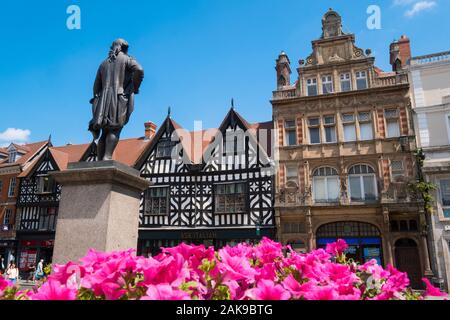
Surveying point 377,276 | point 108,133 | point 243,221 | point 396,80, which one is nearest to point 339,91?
point 396,80

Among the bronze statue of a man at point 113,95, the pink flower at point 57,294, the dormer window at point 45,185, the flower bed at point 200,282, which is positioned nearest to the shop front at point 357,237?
the bronze statue of a man at point 113,95

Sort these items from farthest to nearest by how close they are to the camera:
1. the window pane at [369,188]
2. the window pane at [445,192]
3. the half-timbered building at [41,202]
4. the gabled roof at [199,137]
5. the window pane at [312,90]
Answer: the half-timbered building at [41,202]
the gabled roof at [199,137]
the window pane at [312,90]
the window pane at [369,188]
the window pane at [445,192]

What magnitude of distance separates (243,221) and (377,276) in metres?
19.4

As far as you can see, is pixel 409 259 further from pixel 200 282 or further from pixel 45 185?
pixel 45 185

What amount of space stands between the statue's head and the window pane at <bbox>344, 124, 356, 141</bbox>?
58.7 feet

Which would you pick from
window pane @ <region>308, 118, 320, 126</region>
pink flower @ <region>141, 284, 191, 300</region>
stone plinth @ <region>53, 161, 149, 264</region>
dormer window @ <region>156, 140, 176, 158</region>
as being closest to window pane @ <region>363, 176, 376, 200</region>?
window pane @ <region>308, 118, 320, 126</region>

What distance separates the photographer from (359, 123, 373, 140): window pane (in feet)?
69.1

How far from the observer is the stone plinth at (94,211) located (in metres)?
4.88

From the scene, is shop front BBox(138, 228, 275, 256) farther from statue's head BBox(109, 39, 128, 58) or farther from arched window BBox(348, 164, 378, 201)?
statue's head BBox(109, 39, 128, 58)

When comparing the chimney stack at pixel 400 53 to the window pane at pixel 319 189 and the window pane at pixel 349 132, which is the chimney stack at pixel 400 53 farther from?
the window pane at pixel 319 189

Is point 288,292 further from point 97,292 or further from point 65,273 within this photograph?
point 65,273

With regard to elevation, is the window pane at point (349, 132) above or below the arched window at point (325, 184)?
above

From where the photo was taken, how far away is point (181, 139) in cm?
2433

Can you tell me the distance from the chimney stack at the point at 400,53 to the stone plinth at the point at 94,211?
847 inches
